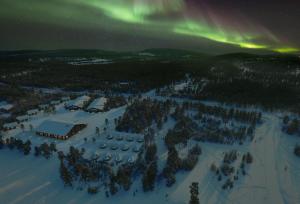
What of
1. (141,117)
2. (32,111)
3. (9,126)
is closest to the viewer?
(9,126)

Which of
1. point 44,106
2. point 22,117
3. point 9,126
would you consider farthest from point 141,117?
point 44,106

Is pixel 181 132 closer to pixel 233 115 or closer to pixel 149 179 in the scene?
pixel 149 179

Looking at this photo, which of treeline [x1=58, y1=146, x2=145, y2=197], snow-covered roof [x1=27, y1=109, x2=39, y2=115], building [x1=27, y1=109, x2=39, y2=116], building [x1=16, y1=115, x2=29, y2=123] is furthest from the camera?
snow-covered roof [x1=27, y1=109, x2=39, y2=115]

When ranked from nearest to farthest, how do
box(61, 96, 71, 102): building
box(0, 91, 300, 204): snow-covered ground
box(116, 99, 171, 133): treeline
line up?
box(0, 91, 300, 204): snow-covered ground < box(116, 99, 171, 133): treeline < box(61, 96, 71, 102): building

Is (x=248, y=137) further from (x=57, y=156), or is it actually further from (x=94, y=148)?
(x=57, y=156)

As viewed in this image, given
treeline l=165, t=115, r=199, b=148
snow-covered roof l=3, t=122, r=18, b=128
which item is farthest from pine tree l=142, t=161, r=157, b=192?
snow-covered roof l=3, t=122, r=18, b=128

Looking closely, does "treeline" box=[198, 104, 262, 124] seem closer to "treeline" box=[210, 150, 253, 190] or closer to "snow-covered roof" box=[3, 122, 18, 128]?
"treeline" box=[210, 150, 253, 190]

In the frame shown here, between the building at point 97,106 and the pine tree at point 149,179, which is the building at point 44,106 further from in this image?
the pine tree at point 149,179
